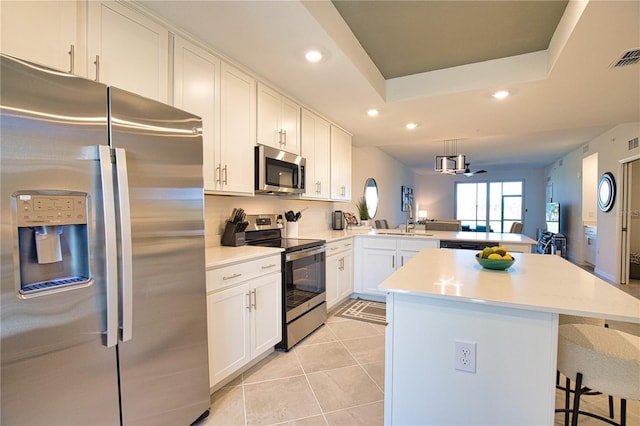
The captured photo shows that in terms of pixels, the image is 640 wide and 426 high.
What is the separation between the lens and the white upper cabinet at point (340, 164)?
417 centimetres

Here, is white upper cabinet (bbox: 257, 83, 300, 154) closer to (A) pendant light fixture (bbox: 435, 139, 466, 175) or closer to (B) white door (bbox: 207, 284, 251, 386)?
(B) white door (bbox: 207, 284, 251, 386)

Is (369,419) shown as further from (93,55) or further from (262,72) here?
(262,72)

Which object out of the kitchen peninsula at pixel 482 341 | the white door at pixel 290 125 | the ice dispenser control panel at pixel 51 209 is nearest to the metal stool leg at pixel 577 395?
the kitchen peninsula at pixel 482 341

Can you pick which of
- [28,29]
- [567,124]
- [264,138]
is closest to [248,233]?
[264,138]

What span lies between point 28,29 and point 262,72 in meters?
1.60

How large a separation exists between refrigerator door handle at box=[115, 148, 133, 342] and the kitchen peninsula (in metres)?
1.13

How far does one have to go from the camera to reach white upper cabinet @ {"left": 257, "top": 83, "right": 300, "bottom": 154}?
2775mm

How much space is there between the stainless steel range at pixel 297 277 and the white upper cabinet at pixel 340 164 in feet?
3.89

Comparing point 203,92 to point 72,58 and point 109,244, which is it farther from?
point 109,244

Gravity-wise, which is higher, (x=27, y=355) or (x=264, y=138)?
(x=264, y=138)

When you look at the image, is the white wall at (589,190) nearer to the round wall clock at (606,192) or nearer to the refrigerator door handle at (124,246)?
the round wall clock at (606,192)

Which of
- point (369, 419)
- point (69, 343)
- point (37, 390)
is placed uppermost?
point (69, 343)

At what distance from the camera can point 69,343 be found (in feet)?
3.78

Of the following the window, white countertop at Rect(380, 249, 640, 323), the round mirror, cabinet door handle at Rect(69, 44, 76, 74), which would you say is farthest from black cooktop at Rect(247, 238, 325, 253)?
the window
